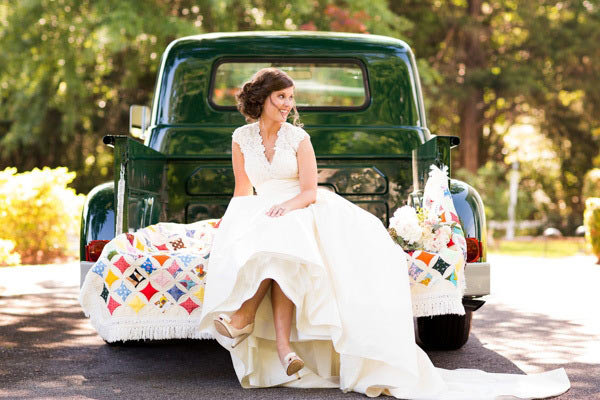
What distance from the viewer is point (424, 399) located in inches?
174

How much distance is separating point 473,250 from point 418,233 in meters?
0.73

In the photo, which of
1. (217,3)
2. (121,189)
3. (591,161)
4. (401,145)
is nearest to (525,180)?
(591,161)

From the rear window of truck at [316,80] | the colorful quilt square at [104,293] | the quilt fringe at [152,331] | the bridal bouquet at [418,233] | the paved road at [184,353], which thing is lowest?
the paved road at [184,353]

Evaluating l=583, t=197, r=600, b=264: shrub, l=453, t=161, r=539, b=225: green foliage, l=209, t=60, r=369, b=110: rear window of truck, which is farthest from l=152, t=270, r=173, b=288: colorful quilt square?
l=453, t=161, r=539, b=225: green foliage

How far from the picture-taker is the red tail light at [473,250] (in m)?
5.53

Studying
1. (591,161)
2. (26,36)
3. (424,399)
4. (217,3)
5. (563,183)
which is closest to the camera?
(424,399)

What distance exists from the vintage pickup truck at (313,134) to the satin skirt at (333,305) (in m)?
0.94

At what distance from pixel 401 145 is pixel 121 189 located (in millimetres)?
2358

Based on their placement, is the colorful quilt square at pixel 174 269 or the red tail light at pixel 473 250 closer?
the colorful quilt square at pixel 174 269

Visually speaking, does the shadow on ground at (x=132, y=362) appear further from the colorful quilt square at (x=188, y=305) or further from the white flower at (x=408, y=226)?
the white flower at (x=408, y=226)

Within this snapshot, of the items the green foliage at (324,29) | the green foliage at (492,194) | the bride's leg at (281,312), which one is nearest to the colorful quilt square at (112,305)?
the bride's leg at (281,312)

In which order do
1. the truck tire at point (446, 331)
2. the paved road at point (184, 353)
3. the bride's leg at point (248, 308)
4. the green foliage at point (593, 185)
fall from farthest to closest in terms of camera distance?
the green foliage at point (593, 185) → the truck tire at point (446, 331) → the paved road at point (184, 353) → the bride's leg at point (248, 308)

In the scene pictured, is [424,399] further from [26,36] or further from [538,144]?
[538,144]

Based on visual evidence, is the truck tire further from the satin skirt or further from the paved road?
the satin skirt
